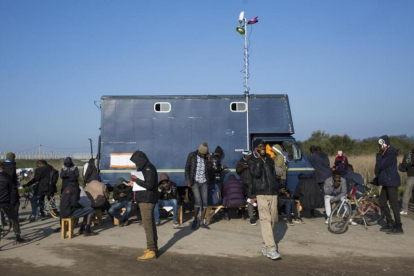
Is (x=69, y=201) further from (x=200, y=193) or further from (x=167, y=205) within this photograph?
(x=200, y=193)

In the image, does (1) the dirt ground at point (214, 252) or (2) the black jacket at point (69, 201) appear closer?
(1) the dirt ground at point (214, 252)

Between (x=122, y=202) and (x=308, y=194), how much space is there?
4705 millimetres

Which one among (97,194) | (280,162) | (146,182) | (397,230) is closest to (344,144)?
(280,162)

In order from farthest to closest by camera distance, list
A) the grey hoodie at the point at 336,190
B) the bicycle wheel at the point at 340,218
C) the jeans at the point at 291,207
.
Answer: the jeans at the point at 291,207 → the grey hoodie at the point at 336,190 → the bicycle wheel at the point at 340,218

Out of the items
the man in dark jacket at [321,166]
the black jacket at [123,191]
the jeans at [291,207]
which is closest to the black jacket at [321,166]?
the man in dark jacket at [321,166]

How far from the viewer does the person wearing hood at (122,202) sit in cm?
1112

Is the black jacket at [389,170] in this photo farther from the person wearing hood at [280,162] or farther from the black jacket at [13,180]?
the black jacket at [13,180]

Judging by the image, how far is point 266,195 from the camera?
25.9 ft

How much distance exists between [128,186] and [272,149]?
163 inches

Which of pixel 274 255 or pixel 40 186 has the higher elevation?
pixel 40 186

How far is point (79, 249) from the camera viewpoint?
8.60 metres

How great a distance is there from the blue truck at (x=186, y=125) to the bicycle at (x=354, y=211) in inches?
114

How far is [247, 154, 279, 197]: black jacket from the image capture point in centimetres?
787

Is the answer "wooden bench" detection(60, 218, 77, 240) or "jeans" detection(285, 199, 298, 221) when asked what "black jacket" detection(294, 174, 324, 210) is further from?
"wooden bench" detection(60, 218, 77, 240)
